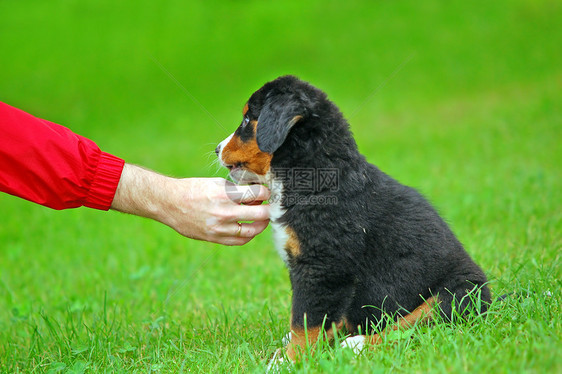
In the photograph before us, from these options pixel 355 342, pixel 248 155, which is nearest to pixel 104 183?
pixel 248 155

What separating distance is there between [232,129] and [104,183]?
708cm

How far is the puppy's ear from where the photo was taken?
2.94 meters

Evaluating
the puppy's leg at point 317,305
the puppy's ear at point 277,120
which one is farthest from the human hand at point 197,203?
the puppy's leg at point 317,305


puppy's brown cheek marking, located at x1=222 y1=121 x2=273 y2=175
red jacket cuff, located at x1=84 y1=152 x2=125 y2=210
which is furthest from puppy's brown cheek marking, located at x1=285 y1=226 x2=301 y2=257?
red jacket cuff, located at x1=84 y1=152 x2=125 y2=210

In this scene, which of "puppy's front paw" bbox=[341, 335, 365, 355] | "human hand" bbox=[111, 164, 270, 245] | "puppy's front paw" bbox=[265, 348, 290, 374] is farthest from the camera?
"human hand" bbox=[111, 164, 270, 245]

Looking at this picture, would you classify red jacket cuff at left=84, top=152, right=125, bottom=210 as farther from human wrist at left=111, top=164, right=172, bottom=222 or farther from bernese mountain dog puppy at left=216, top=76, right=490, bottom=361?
bernese mountain dog puppy at left=216, top=76, right=490, bottom=361

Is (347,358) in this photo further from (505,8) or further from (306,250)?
(505,8)

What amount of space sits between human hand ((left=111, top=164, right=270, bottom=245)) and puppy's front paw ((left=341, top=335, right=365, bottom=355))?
82 cm

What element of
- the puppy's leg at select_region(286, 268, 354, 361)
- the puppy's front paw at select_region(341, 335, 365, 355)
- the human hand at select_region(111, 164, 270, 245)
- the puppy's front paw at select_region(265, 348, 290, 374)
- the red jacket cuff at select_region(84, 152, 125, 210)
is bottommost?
the puppy's front paw at select_region(265, 348, 290, 374)

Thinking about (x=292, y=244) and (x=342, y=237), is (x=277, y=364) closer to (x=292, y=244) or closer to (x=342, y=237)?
(x=292, y=244)

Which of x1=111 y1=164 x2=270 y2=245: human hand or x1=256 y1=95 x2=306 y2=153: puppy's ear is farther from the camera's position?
x1=111 y1=164 x2=270 y2=245: human hand

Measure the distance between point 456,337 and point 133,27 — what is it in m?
14.8

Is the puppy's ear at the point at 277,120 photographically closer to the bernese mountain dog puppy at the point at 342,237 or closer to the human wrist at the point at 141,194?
the bernese mountain dog puppy at the point at 342,237

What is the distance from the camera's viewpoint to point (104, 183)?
3.17 meters
